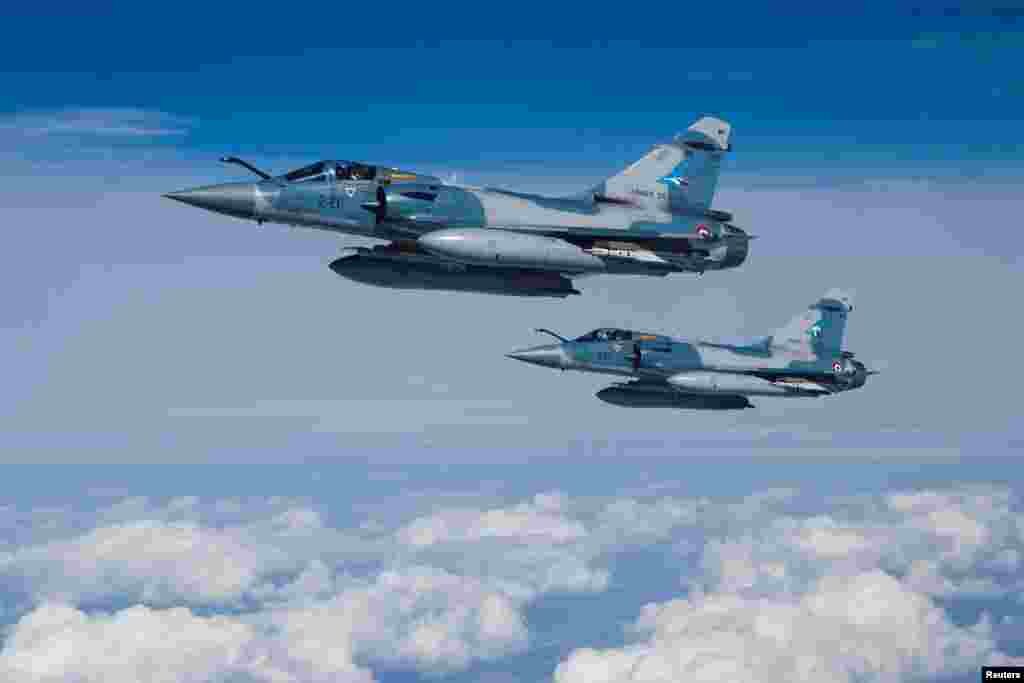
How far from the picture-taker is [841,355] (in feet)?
275

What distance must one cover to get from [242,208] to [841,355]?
164 feet

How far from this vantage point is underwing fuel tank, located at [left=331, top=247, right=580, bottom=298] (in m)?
55.4

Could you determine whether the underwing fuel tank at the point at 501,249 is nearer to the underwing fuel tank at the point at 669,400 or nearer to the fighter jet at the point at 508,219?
the fighter jet at the point at 508,219

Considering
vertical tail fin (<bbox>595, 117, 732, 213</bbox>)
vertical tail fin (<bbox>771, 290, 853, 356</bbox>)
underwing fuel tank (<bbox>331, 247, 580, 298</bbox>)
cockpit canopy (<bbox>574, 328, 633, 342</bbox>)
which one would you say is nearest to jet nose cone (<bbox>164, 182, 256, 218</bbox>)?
underwing fuel tank (<bbox>331, 247, 580, 298</bbox>)

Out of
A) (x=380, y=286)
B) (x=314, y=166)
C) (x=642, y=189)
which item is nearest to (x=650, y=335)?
(x=642, y=189)

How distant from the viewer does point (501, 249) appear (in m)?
49.4

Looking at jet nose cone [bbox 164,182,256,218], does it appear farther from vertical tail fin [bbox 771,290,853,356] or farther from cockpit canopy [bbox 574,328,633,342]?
vertical tail fin [bbox 771,290,853,356]

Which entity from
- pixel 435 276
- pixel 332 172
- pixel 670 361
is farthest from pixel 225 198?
pixel 670 361

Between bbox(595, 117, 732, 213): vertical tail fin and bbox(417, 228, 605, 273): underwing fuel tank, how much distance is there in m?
7.42

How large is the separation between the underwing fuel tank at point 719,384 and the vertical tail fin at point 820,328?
9.19 metres

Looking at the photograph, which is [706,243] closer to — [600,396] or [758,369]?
[600,396]

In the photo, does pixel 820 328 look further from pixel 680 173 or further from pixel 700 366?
pixel 680 173

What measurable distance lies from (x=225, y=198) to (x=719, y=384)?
1409 inches

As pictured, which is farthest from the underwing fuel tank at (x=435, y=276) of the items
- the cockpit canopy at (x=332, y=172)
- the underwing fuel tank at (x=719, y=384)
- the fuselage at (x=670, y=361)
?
the fuselage at (x=670, y=361)
